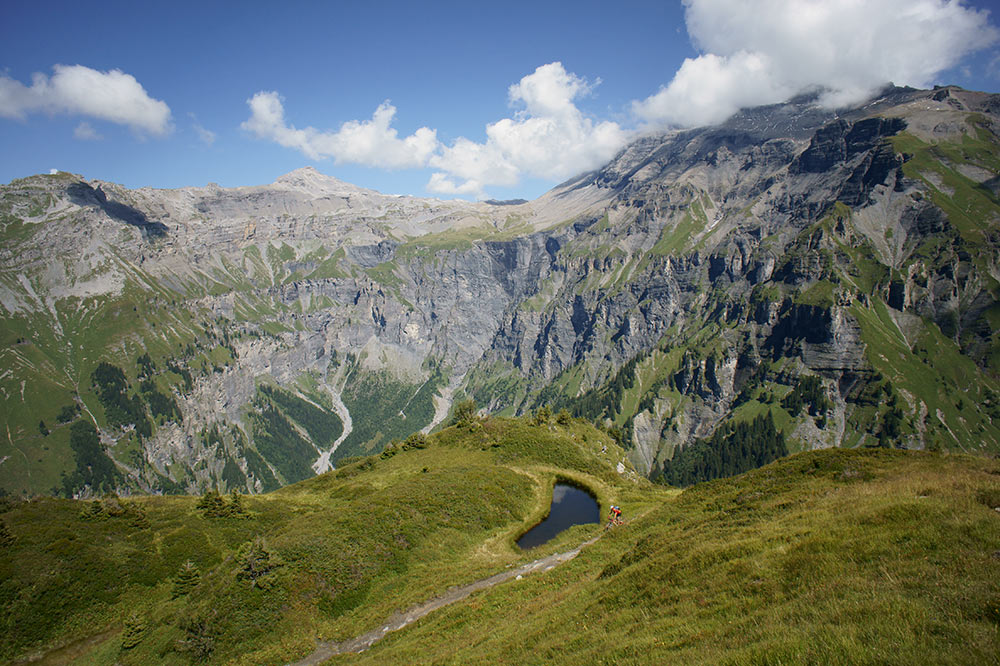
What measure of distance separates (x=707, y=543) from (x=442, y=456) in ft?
202

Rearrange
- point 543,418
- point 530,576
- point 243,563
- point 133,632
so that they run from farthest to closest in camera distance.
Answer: point 543,418, point 243,563, point 133,632, point 530,576

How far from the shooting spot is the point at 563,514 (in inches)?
2229

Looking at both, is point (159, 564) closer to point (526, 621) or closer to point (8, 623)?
point (8, 623)

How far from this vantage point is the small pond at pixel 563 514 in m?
49.3

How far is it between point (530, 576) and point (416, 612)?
900 cm

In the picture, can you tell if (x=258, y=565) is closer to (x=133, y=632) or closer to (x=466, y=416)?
(x=133, y=632)

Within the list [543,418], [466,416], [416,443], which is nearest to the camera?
[416,443]

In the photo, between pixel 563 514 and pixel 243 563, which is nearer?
pixel 243 563

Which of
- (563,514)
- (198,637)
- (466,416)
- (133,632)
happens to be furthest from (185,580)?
(466,416)

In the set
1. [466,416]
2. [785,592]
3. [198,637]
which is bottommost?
[466,416]

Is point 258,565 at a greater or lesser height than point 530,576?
greater

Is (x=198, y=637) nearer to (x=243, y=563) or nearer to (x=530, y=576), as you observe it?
(x=243, y=563)

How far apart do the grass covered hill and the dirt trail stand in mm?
842

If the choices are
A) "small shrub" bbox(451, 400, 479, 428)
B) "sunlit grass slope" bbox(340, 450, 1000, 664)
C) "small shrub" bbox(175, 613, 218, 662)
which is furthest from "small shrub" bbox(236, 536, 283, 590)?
"small shrub" bbox(451, 400, 479, 428)
